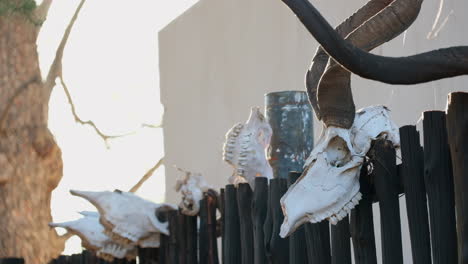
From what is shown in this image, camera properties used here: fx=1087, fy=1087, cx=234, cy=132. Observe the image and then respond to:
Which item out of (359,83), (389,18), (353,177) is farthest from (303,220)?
(359,83)

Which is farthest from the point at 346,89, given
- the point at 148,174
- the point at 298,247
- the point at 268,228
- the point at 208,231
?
the point at 148,174

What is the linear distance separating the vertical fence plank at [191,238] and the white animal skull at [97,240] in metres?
0.56

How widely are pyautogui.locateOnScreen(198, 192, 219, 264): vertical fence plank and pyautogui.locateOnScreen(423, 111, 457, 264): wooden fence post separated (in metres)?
1.86

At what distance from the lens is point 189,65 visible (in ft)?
32.7

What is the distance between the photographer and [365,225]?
11.8 feet

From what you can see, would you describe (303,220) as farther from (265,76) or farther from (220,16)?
(220,16)

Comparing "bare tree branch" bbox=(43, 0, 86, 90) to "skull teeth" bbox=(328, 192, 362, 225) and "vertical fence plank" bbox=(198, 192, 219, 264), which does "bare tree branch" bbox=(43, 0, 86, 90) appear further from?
"skull teeth" bbox=(328, 192, 362, 225)

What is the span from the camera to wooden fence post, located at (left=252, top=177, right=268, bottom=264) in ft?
14.3

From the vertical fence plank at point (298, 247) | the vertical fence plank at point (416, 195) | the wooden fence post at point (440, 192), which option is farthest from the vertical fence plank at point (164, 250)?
the wooden fence post at point (440, 192)

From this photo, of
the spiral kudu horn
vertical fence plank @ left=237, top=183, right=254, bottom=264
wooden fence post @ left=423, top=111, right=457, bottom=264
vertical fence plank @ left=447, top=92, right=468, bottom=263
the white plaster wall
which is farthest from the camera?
the white plaster wall

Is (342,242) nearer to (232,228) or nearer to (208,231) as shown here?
(232,228)

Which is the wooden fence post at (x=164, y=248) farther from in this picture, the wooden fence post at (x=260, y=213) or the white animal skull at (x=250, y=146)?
the wooden fence post at (x=260, y=213)

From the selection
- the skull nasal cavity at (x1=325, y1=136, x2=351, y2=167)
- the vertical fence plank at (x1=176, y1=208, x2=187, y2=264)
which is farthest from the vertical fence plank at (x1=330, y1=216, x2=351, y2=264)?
the vertical fence plank at (x1=176, y1=208, x2=187, y2=264)

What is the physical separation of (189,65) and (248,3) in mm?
1316
